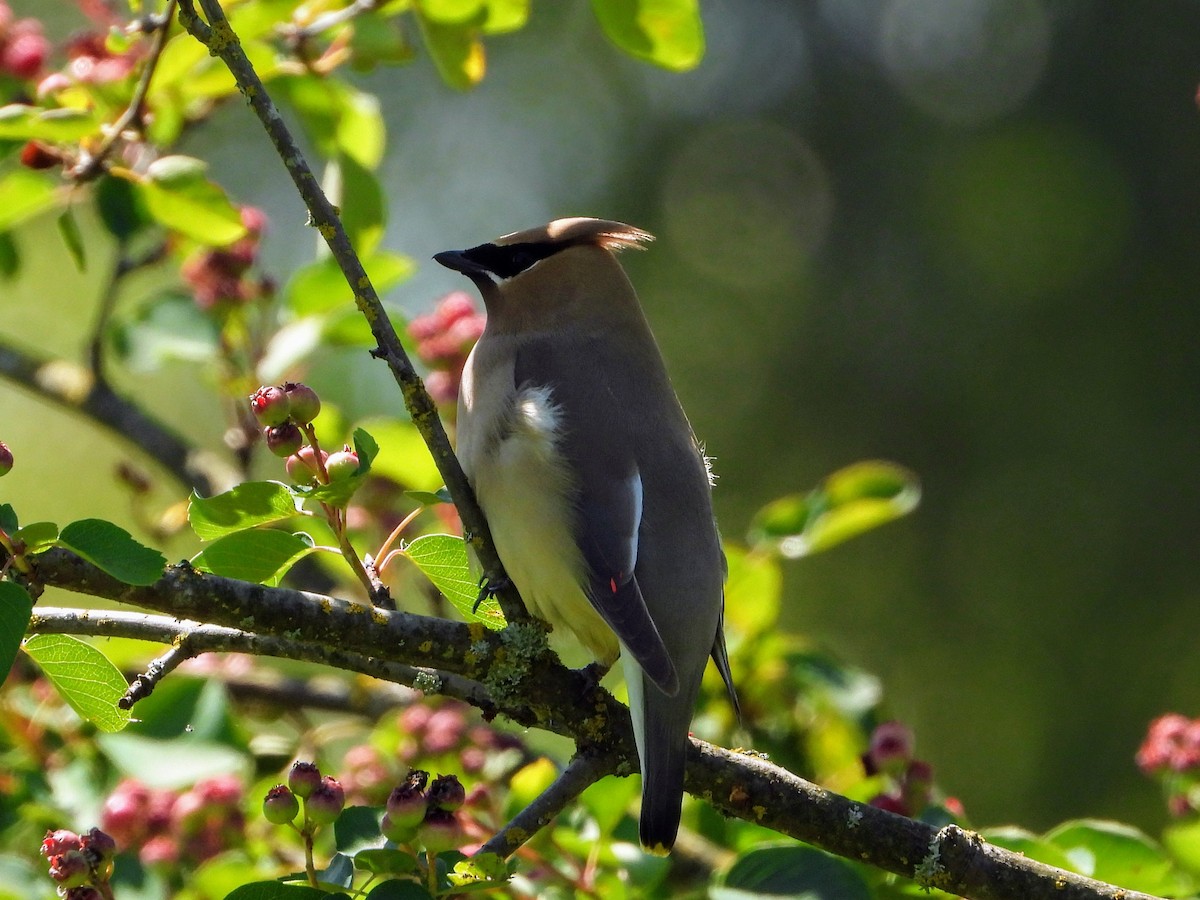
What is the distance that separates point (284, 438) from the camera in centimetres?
244

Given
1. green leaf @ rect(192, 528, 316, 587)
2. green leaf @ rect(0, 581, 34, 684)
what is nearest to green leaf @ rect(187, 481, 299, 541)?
green leaf @ rect(192, 528, 316, 587)

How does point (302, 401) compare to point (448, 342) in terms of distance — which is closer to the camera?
point (302, 401)

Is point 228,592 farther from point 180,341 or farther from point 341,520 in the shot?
point 180,341

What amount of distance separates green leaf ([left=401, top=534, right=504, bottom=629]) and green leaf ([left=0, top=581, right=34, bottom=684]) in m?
0.70

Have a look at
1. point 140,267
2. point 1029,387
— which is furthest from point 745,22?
point 140,267

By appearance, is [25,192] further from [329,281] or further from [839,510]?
[839,510]

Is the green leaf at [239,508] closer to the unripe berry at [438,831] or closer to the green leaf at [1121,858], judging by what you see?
the unripe berry at [438,831]

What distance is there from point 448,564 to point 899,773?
3.48 ft

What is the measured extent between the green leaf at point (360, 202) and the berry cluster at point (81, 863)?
1.58 meters

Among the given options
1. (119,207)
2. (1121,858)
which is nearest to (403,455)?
(119,207)

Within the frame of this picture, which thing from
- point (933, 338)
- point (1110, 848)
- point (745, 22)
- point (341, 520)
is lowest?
point (933, 338)

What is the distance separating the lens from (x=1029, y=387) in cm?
873

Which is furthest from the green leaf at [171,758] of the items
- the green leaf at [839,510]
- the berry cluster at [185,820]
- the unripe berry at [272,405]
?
the green leaf at [839,510]

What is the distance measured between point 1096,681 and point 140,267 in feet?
17.6
